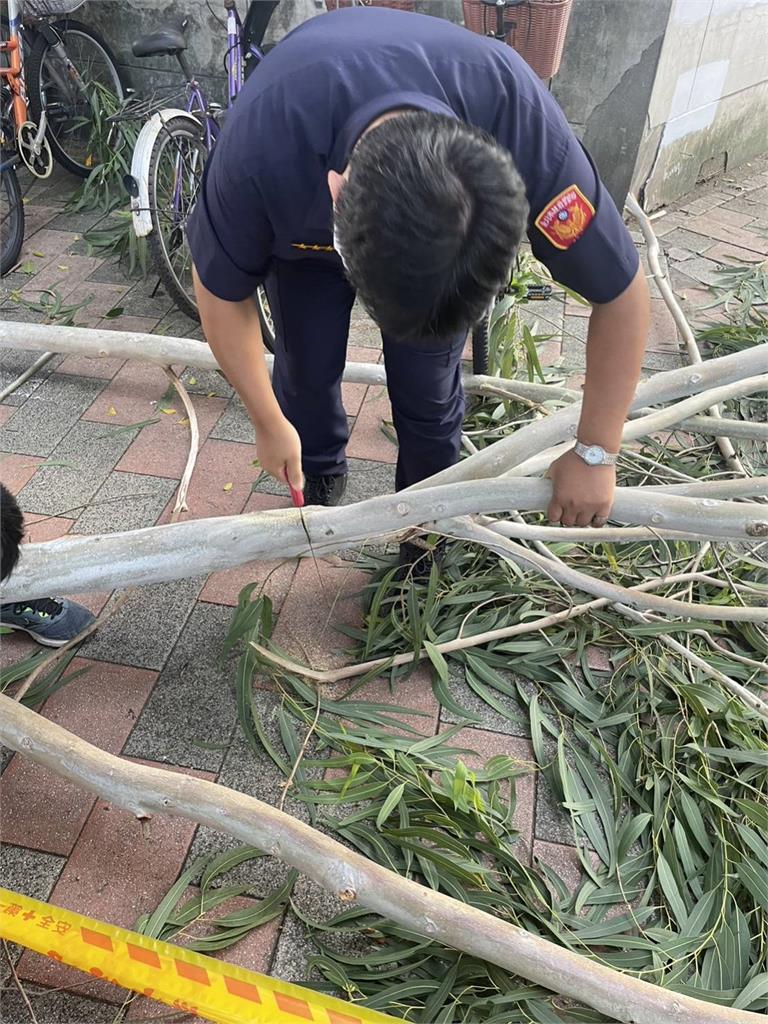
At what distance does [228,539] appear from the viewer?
1653mm

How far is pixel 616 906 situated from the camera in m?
1.57

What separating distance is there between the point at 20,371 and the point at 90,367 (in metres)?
0.27

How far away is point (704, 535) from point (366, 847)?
96cm

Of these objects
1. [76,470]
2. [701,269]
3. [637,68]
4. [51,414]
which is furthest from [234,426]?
[637,68]

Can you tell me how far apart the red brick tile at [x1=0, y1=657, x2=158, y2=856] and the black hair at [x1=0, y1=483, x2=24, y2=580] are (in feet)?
1.58

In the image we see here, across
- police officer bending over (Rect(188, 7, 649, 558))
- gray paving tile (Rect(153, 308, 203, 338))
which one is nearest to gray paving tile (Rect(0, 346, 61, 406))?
gray paving tile (Rect(153, 308, 203, 338))

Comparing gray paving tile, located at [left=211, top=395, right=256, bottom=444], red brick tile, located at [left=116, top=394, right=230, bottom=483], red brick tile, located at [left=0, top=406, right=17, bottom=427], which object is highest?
gray paving tile, located at [left=211, top=395, right=256, bottom=444]

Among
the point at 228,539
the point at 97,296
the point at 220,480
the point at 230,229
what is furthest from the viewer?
the point at 97,296

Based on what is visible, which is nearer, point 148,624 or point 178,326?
point 148,624

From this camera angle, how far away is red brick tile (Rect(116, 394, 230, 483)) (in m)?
2.57

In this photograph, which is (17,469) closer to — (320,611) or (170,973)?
(320,611)

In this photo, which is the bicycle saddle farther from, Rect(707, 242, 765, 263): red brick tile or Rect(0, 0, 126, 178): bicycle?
Rect(707, 242, 765, 263): red brick tile

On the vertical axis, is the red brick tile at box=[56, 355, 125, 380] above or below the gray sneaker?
above

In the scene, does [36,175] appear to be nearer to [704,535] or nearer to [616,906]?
[704,535]
